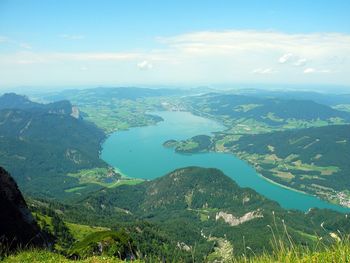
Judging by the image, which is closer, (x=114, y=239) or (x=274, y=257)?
(x=274, y=257)

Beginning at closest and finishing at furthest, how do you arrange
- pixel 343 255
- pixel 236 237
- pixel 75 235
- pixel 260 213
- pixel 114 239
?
pixel 343 255 < pixel 114 239 < pixel 75 235 < pixel 236 237 < pixel 260 213

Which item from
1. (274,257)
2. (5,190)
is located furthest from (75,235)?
(274,257)

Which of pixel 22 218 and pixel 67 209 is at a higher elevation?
pixel 22 218

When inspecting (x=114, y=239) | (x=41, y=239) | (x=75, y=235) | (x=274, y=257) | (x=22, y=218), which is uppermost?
(x=274, y=257)

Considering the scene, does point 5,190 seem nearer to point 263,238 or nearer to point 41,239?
point 41,239

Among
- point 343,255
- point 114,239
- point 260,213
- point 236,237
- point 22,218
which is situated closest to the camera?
point 343,255

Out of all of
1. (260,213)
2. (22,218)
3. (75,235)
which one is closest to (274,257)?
(22,218)
